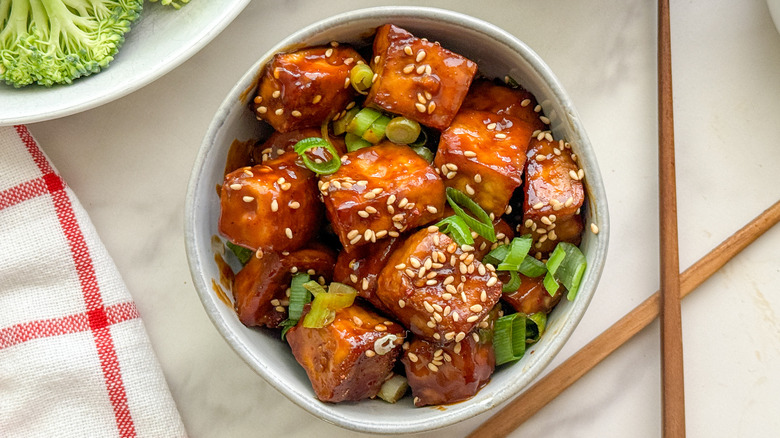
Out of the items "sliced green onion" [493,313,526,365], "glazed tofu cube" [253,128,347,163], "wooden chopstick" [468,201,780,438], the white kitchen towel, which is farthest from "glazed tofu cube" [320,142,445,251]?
the white kitchen towel

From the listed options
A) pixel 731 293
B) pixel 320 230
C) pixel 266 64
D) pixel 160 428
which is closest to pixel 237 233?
pixel 320 230

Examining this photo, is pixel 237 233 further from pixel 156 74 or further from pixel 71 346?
pixel 71 346

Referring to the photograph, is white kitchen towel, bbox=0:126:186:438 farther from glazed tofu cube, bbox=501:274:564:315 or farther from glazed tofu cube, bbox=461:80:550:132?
glazed tofu cube, bbox=461:80:550:132

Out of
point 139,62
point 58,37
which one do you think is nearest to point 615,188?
point 139,62

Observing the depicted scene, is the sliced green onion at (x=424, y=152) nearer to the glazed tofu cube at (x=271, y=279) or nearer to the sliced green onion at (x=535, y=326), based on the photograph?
the glazed tofu cube at (x=271, y=279)

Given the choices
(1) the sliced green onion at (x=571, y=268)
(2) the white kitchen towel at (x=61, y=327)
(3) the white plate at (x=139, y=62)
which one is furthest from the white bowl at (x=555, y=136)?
(2) the white kitchen towel at (x=61, y=327)

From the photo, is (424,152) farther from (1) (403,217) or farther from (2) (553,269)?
(2) (553,269)
